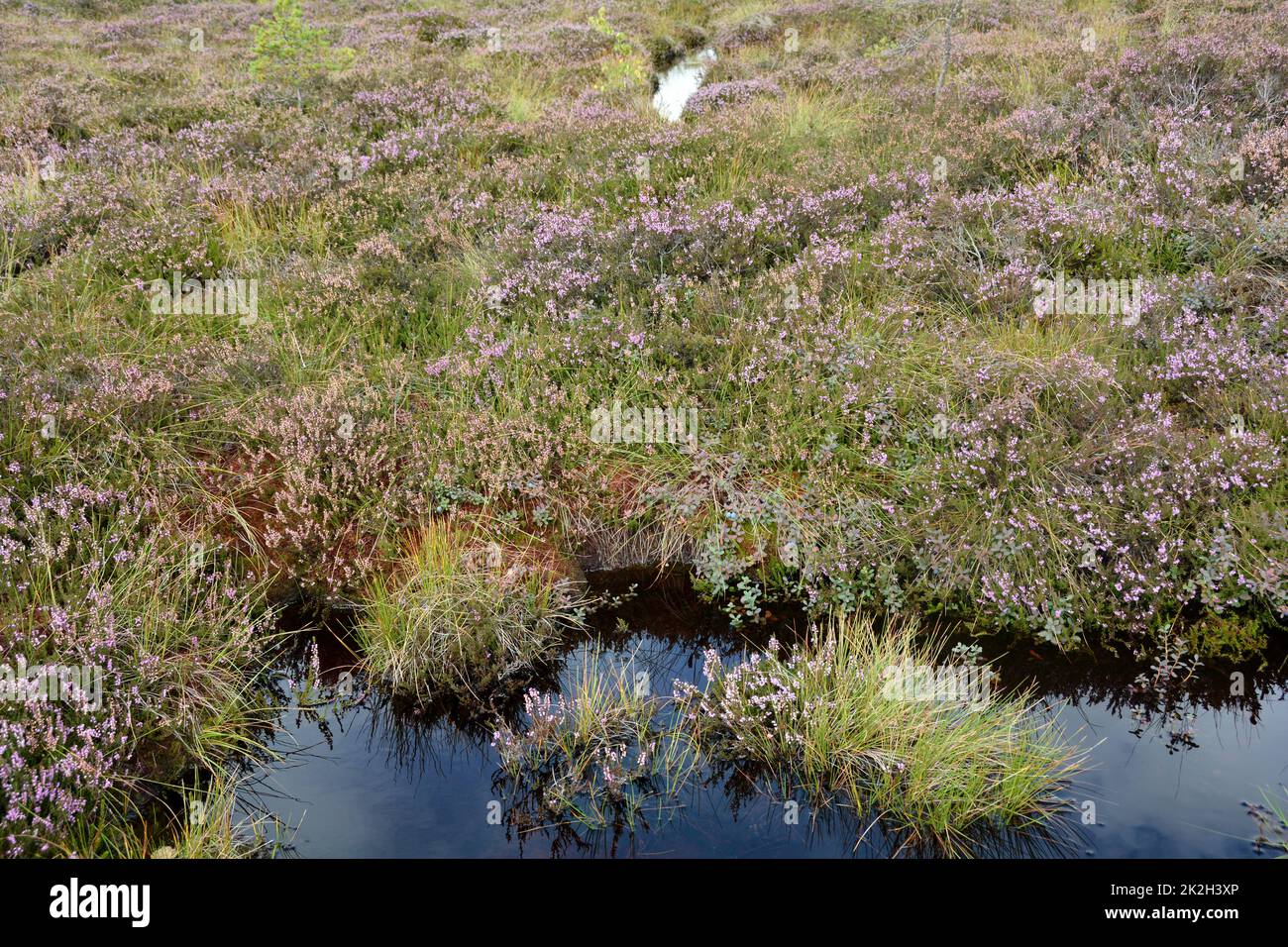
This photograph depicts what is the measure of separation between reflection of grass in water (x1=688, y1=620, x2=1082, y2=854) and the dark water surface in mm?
132

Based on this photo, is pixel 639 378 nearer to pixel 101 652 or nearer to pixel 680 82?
pixel 101 652

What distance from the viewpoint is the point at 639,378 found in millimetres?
6281

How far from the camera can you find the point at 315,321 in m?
6.97

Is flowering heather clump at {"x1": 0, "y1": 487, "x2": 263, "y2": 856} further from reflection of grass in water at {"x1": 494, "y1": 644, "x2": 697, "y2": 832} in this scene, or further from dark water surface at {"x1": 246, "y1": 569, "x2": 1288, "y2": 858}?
reflection of grass in water at {"x1": 494, "y1": 644, "x2": 697, "y2": 832}

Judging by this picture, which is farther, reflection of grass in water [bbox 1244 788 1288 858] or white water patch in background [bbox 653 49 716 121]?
white water patch in background [bbox 653 49 716 121]

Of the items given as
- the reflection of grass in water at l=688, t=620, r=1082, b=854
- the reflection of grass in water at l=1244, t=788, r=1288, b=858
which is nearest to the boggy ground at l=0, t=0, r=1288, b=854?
the reflection of grass in water at l=688, t=620, r=1082, b=854

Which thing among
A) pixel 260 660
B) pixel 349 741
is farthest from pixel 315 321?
pixel 349 741

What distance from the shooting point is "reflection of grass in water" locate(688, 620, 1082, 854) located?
12.8 feet

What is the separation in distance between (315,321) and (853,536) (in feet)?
14.7

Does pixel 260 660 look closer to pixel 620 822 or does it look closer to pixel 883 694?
pixel 620 822

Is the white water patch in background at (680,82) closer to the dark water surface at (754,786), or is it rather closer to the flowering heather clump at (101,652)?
the flowering heather clump at (101,652)

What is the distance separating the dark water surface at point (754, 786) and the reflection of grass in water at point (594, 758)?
6 centimetres

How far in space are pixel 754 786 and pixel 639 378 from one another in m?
3.08

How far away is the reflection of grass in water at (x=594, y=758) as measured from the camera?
402 centimetres
